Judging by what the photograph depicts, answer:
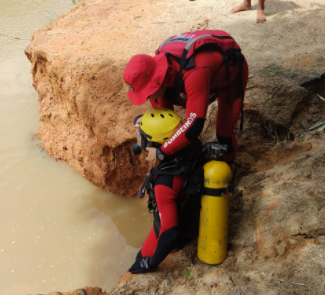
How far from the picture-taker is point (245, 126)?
3.24 m

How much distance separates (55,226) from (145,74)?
246cm

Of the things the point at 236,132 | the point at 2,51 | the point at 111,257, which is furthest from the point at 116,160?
the point at 2,51

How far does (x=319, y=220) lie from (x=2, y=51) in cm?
811

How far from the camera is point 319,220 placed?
2.01 m

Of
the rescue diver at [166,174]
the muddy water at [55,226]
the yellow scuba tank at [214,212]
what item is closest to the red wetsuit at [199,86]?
the rescue diver at [166,174]

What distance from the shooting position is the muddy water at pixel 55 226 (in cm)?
316

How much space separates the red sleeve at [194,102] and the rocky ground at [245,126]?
886 mm

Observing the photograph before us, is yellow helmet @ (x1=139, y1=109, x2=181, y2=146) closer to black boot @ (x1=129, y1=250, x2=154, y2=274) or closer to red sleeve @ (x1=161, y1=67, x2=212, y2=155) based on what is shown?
red sleeve @ (x1=161, y1=67, x2=212, y2=155)

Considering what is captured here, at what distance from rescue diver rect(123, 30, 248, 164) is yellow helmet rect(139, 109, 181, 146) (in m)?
0.07

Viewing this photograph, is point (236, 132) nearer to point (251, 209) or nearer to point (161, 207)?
point (251, 209)

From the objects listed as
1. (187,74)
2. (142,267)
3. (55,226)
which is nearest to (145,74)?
(187,74)

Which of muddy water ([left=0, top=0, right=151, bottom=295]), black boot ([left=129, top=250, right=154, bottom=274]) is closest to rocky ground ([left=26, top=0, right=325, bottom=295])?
black boot ([left=129, top=250, right=154, bottom=274])

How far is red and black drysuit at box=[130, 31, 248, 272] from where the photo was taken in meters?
1.94

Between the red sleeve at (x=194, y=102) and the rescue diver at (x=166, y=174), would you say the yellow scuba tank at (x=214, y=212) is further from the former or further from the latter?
the red sleeve at (x=194, y=102)
